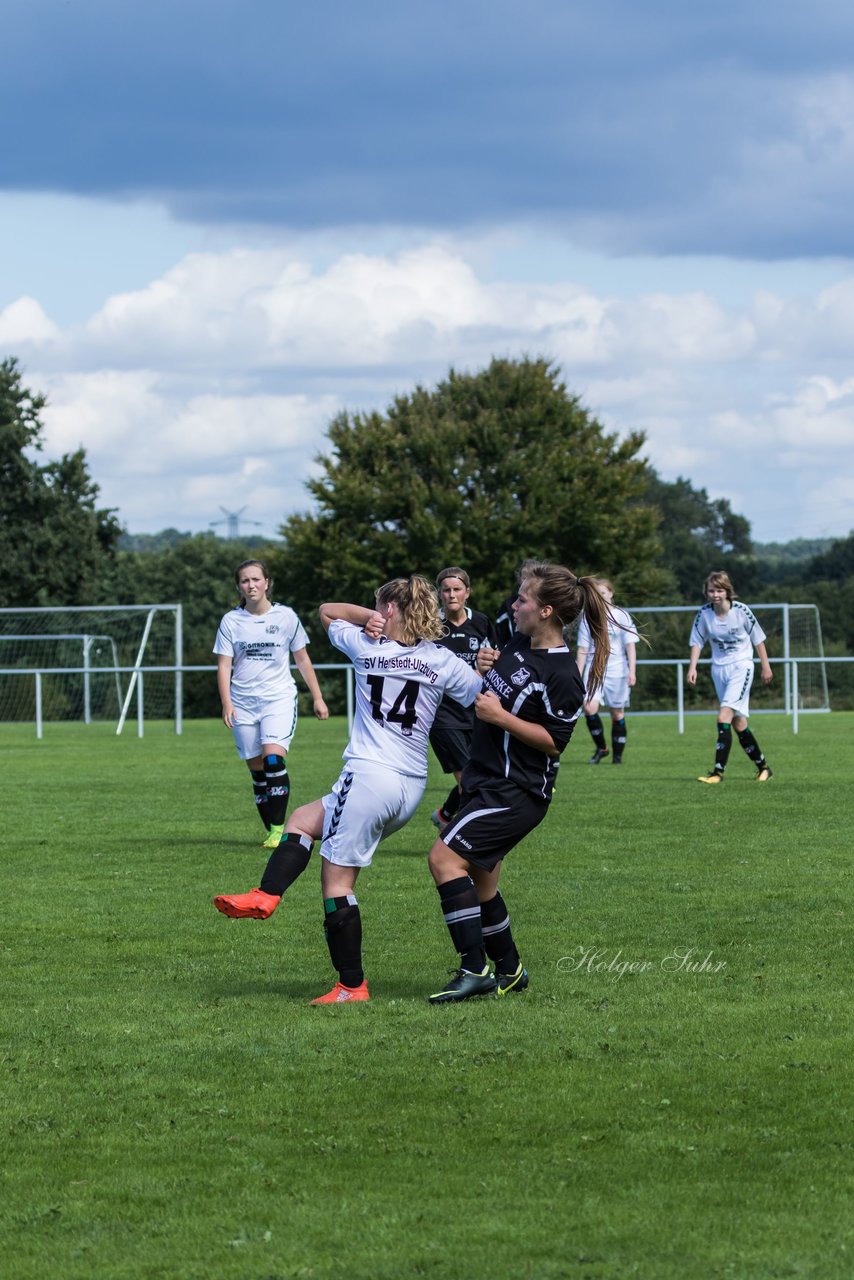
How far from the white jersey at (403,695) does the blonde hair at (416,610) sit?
0.05 meters

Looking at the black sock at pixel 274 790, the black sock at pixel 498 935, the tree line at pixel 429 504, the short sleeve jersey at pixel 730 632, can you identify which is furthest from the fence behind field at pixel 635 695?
the black sock at pixel 498 935

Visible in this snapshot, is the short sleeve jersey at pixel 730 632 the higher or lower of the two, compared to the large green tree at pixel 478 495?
lower

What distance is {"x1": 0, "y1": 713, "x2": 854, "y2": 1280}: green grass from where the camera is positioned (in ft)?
13.1

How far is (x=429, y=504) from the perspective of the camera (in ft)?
170

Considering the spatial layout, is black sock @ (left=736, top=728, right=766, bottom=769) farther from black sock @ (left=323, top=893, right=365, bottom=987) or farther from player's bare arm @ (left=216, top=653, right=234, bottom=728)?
black sock @ (left=323, top=893, right=365, bottom=987)

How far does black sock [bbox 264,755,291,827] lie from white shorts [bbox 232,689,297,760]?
0.16m

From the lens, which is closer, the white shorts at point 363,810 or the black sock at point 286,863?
the white shorts at point 363,810

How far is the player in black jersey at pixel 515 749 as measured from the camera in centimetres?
660

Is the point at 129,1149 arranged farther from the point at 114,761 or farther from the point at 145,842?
the point at 114,761

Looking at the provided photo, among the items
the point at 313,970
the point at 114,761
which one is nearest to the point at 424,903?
the point at 313,970

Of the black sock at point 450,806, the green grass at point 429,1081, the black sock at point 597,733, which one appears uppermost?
the black sock at point 450,806

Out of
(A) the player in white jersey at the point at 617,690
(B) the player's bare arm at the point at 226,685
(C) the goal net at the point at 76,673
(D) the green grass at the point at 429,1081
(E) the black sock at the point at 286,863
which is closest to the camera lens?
(D) the green grass at the point at 429,1081

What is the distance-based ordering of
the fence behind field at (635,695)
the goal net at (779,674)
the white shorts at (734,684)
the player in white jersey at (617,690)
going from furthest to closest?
the fence behind field at (635,695)
the goal net at (779,674)
the player in white jersey at (617,690)
the white shorts at (734,684)

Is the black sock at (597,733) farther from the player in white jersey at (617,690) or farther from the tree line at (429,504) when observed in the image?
the tree line at (429,504)
